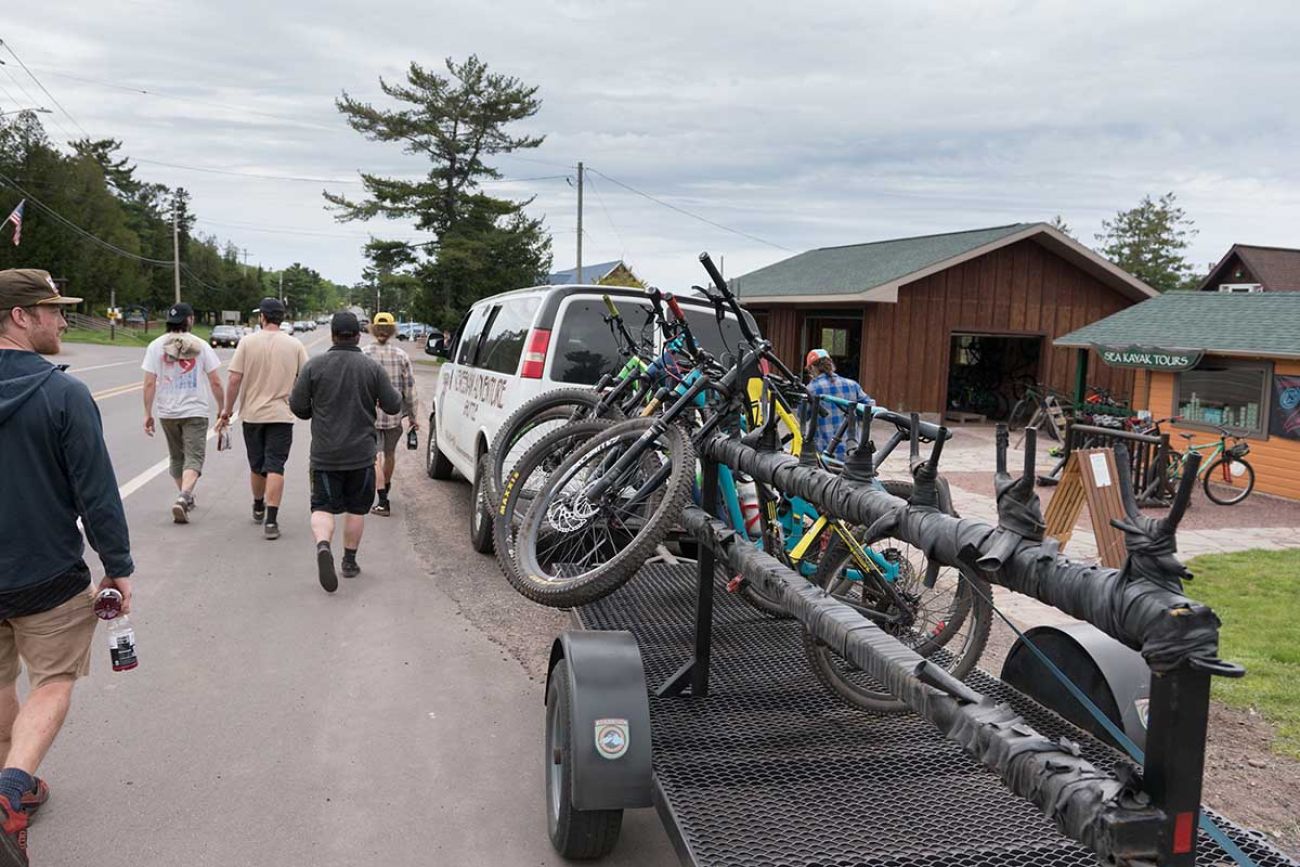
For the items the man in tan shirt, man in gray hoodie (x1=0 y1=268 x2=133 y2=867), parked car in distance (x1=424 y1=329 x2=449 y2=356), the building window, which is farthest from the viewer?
the building window

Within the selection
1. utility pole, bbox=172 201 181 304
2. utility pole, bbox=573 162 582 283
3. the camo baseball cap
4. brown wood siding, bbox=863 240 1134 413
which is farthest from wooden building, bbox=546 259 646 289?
utility pole, bbox=172 201 181 304

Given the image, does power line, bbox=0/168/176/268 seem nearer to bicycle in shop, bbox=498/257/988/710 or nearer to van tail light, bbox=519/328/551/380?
van tail light, bbox=519/328/551/380

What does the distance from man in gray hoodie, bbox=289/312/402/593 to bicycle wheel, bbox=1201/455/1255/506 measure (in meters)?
11.1

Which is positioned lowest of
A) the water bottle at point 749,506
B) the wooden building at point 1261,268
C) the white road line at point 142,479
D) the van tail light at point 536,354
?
the white road line at point 142,479

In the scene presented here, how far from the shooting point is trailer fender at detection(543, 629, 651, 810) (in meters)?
3.18

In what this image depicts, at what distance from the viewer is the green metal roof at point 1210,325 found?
46.6 ft

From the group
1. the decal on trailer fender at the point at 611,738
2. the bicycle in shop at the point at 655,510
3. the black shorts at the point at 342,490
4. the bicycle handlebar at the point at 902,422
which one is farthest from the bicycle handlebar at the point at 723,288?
the black shorts at the point at 342,490

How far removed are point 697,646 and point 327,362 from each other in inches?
170

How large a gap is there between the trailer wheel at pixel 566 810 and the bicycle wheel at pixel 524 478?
2.60 feet

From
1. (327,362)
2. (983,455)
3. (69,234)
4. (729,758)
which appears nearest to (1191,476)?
(729,758)

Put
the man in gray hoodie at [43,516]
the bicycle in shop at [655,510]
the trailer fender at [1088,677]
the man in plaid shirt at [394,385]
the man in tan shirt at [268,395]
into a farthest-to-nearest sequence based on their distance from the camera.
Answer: the man in plaid shirt at [394,385] < the man in tan shirt at [268,395] < the bicycle in shop at [655,510] < the trailer fender at [1088,677] < the man in gray hoodie at [43,516]

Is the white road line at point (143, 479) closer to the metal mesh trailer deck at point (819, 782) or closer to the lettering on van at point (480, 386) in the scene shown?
the lettering on van at point (480, 386)

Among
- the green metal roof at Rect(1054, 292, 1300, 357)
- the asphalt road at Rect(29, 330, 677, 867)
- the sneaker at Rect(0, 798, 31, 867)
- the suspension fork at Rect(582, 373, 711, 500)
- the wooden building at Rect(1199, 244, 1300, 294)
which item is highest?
the wooden building at Rect(1199, 244, 1300, 294)

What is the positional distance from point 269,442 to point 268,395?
42 centimetres
